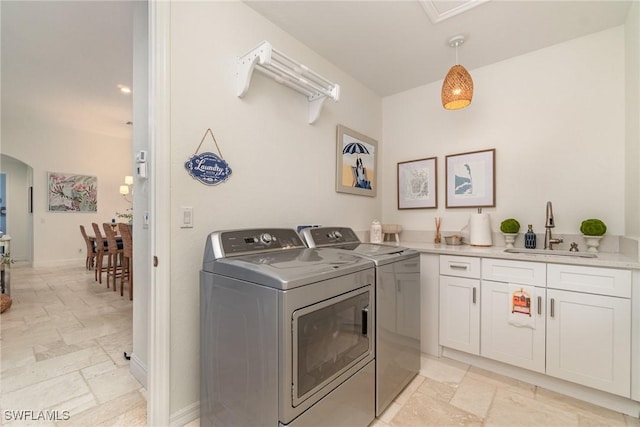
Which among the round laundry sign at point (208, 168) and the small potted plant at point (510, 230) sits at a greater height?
the round laundry sign at point (208, 168)

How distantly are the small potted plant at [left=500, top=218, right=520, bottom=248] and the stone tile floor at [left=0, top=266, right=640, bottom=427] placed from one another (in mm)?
1095

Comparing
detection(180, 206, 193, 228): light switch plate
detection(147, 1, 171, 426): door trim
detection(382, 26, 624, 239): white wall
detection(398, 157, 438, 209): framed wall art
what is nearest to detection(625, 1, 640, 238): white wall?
detection(382, 26, 624, 239): white wall

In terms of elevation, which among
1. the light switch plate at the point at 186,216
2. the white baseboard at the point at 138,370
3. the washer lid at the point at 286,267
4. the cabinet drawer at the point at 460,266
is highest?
the light switch plate at the point at 186,216

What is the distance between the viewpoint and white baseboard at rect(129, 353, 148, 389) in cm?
185

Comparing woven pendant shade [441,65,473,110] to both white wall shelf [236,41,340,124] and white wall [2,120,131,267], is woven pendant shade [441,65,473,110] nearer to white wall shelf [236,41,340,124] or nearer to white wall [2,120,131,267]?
white wall shelf [236,41,340,124]

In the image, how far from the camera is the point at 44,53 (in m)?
3.08

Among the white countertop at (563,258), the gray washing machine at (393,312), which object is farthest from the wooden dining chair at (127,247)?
the white countertop at (563,258)

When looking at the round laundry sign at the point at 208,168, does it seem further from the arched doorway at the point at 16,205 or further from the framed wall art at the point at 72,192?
the arched doorway at the point at 16,205

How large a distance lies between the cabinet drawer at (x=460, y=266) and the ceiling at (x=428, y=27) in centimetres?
177

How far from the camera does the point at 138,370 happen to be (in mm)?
1906

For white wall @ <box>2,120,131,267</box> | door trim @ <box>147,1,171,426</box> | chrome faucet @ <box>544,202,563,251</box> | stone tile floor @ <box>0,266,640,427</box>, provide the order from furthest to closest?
white wall @ <box>2,120,131,267</box>
chrome faucet @ <box>544,202,563,251</box>
stone tile floor @ <box>0,266,640,427</box>
door trim @ <box>147,1,171,426</box>

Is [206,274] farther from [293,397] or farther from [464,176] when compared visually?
[464,176]

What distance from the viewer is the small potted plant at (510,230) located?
2.37 m

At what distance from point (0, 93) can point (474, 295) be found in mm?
6818
